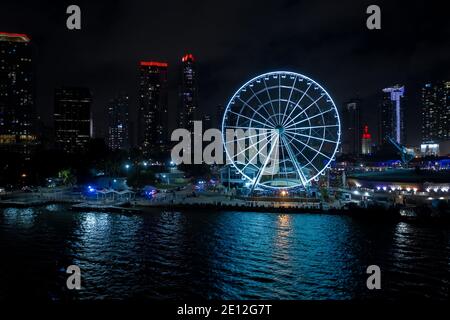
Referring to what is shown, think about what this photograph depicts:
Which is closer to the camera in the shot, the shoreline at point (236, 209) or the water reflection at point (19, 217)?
the water reflection at point (19, 217)

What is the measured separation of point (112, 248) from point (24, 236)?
40.5ft

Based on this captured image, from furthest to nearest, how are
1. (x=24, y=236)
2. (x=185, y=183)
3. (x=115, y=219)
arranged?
(x=185, y=183) < (x=115, y=219) < (x=24, y=236)

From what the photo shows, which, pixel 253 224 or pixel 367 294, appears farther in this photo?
pixel 253 224

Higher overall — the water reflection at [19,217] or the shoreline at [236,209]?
the shoreline at [236,209]

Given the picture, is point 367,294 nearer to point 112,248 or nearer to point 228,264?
point 228,264

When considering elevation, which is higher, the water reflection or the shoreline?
the shoreline

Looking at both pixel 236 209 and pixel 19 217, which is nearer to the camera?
pixel 19 217

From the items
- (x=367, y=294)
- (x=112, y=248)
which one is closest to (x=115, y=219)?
(x=112, y=248)

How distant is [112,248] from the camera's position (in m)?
36.8

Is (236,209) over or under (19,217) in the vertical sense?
over

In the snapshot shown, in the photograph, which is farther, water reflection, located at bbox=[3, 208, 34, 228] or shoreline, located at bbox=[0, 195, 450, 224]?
shoreline, located at bbox=[0, 195, 450, 224]
